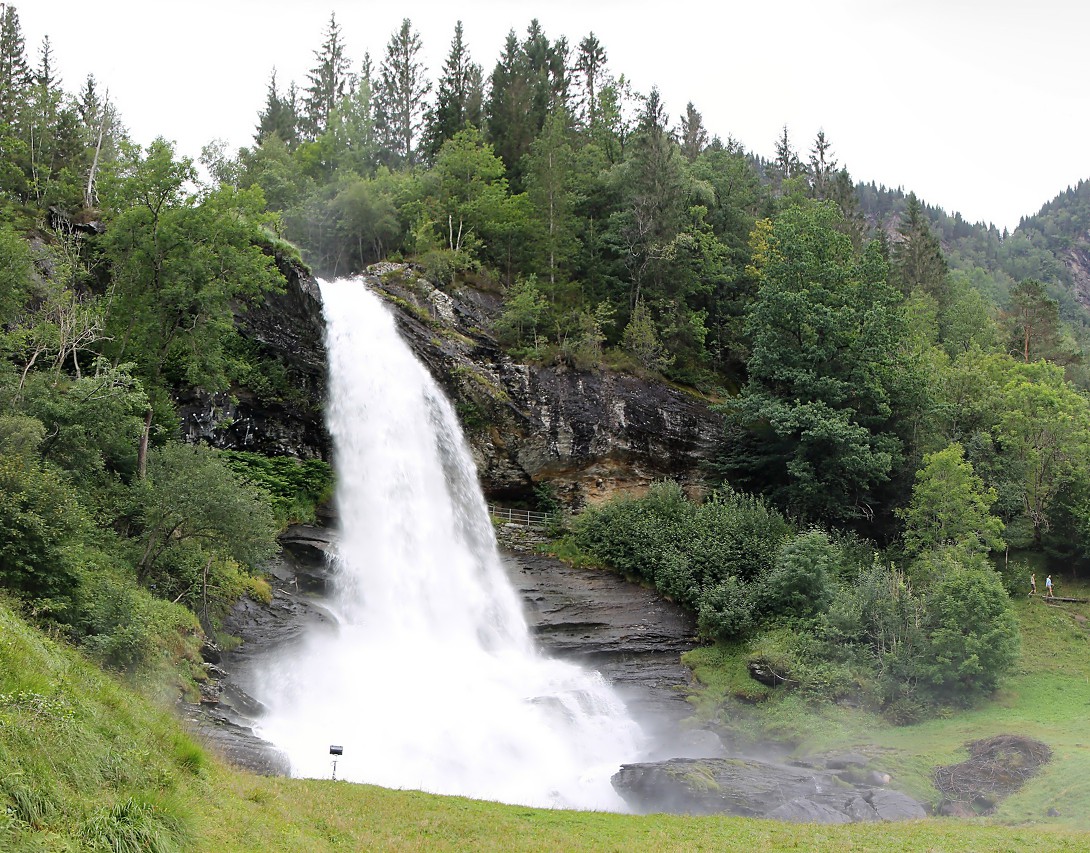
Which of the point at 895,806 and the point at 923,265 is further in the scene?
the point at 923,265

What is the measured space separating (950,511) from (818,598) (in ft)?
21.6

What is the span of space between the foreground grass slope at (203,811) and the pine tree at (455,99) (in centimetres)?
3657

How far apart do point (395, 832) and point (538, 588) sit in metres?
15.9

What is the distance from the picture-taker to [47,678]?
8773mm

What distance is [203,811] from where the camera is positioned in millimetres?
8750

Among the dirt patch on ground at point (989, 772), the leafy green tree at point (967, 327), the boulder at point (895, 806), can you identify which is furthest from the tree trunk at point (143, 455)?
the leafy green tree at point (967, 327)

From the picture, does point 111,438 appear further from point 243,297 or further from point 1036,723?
point 1036,723

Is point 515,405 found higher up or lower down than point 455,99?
lower down

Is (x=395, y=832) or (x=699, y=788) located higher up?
(x=395, y=832)

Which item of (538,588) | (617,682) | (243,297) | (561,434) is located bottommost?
(617,682)

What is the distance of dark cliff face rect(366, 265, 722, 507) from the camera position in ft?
101

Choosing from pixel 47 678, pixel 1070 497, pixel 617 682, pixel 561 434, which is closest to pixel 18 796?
pixel 47 678

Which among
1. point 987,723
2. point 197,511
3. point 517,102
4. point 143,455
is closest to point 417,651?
point 197,511

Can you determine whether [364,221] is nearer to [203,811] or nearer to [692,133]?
[692,133]
